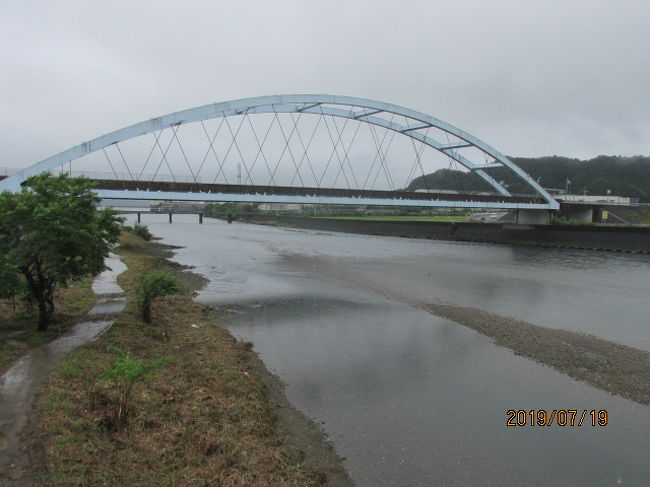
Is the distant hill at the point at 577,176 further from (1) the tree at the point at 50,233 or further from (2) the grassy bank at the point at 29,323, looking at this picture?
(1) the tree at the point at 50,233

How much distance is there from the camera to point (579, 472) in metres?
5.62

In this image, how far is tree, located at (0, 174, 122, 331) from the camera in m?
7.85

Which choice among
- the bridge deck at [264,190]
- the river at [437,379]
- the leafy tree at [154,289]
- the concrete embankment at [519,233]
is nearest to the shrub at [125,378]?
the river at [437,379]

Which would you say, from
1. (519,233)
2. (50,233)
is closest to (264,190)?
(50,233)

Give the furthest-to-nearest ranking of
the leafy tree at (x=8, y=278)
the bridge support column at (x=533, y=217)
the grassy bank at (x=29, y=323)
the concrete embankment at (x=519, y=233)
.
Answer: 1. the bridge support column at (x=533, y=217)
2. the concrete embankment at (x=519, y=233)
3. the leafy tree at (x=8, y=278)
4. the grassy bank at (x=29, y=323)

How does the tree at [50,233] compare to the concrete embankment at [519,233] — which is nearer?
the tree at [50,233]

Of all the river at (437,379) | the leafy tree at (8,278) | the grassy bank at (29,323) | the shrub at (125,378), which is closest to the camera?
the shrub at (125,378)

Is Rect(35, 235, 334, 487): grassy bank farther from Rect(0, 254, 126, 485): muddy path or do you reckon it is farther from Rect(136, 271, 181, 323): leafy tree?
Rect(136, 271, 181, 323): leafy tree

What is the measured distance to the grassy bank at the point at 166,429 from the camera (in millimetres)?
4309

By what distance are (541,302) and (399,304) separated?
6352mm

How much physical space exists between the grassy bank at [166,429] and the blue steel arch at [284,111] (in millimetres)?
21003

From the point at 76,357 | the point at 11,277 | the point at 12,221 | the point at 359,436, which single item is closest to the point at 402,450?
the point at 359,436

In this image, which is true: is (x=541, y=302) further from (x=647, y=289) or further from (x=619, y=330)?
(x=647, y=289)

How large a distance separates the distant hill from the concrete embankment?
43892 mm
